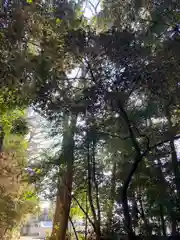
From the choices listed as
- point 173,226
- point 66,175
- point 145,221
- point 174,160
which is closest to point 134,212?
point 145,221

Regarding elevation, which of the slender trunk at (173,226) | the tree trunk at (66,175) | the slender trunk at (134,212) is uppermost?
the tree trunk at (66,175)

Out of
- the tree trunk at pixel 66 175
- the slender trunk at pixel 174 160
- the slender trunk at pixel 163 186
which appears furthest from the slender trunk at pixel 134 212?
the tree trunk at pixel 66 175

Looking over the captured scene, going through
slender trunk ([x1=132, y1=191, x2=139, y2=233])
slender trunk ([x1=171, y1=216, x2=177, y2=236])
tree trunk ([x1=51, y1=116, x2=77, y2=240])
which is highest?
tree trunk ([x1=51, y1=116, x2=77, y2=240])

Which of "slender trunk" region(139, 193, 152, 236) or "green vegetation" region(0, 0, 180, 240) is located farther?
"slender trunk" region(139, 193, 152, 236)

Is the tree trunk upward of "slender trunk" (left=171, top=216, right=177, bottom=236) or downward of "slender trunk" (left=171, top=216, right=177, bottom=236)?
upward

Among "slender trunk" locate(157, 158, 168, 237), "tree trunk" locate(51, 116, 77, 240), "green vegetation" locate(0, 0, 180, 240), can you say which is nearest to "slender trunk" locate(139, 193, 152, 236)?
"green vegetation" locate(0, 0, 180, 240)

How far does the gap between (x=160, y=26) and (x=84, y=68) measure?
121 centimetres

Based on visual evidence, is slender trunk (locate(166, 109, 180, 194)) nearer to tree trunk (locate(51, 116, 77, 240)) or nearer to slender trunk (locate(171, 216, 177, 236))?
slender trunk (locate(171, 216, 177, 236))

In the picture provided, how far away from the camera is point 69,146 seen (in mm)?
3846

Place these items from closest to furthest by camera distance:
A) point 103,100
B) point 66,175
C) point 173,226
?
point 103,100 < point 173,226 < point 66,175

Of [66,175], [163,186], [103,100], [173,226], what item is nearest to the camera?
[103,100]

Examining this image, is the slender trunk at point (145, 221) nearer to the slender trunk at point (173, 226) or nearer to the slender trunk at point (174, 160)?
the slender trunk at point (173, 226)

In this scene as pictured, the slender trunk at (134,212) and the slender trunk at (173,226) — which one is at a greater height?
the slender trunk at (134,212)

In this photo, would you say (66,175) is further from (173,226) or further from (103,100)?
(173,226)
